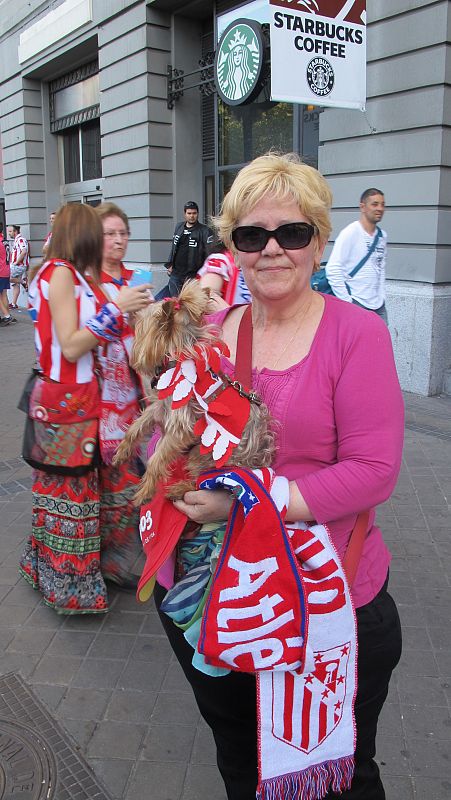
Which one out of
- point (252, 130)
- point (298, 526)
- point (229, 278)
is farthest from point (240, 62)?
point (298, 526)

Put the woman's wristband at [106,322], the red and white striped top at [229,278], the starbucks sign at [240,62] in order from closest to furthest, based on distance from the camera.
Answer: the woman's wristband at [106,322] → the red and white striped top at [229,278] → the starbucks sign at [240,62]

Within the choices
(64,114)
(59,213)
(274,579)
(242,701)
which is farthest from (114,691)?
(64,114)

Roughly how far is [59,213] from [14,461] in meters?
3.15

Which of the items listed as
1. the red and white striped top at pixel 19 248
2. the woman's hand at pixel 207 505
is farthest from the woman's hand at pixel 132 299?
the red and white striped top at pixel 19 248

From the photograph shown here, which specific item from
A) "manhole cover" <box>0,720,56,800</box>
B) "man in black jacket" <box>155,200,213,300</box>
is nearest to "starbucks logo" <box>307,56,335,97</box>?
"man in black jacket" <box>155,200,213,300</box>

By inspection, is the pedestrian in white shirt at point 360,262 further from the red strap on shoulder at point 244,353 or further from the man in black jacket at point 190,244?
the red strap on shoulder at point 244,353

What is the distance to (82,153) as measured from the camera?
15773 mm

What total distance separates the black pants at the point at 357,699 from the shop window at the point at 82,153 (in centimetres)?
1464

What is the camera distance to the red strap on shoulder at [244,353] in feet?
A: 5.48

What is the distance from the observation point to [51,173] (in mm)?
16906

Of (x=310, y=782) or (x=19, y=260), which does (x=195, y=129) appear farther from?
(x=310, y=782)

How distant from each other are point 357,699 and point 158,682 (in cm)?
144

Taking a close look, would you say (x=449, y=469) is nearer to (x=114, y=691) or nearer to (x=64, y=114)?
(x=114, y=691)

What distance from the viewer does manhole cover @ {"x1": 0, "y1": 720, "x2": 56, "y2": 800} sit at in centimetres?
237
